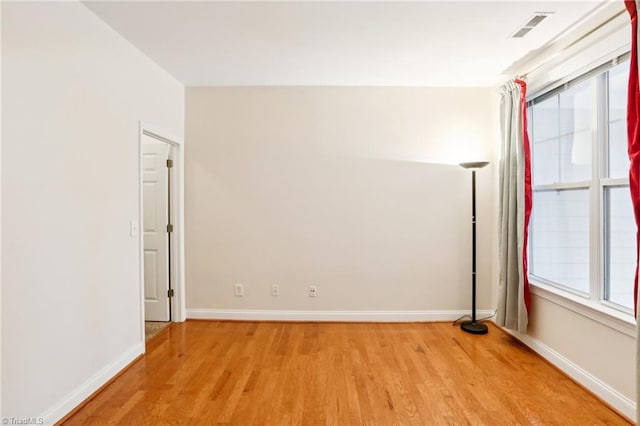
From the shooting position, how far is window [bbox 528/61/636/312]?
2.22m

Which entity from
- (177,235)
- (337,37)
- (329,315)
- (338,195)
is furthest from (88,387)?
(337,37)

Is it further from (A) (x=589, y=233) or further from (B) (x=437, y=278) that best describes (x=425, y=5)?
(B) (x=437, y=278)

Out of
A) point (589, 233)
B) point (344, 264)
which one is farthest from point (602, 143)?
point (344, 264)

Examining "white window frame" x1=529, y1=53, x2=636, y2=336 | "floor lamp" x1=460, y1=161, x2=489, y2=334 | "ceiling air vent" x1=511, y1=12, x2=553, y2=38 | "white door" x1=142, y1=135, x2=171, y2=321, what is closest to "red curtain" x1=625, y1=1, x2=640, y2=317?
"white window frame" x1=529, y1=53, x2=636, y2=336

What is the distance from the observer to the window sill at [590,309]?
2.05 m

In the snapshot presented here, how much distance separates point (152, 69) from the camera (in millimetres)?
3041

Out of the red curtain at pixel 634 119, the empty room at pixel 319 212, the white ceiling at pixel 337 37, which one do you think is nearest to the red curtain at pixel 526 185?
the empty room at pixel 319 212

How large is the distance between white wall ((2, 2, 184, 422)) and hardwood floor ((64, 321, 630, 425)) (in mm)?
373

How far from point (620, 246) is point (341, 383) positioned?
2.14 m

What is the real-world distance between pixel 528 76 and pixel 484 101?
647 mm

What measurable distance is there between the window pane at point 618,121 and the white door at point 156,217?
3900 mm

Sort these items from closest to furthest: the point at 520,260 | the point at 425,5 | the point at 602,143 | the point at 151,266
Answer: the point at 425,5 < the point at 602,143 < the point at 520,260 < the point at 151,266

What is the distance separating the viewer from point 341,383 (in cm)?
242

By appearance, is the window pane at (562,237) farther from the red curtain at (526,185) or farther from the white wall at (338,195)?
the white wall at (338,195)
